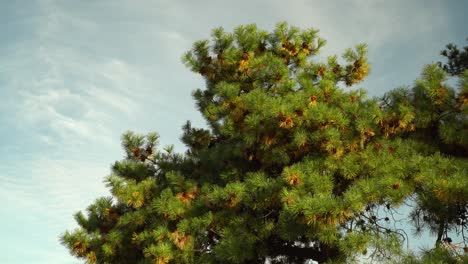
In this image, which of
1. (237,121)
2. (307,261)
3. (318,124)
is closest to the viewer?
(318,124)

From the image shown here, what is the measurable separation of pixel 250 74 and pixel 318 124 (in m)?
1.89

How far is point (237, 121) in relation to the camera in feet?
19.1

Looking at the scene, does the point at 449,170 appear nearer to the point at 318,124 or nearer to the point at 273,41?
the point at 318,124

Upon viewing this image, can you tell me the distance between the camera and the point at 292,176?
473 centimetres

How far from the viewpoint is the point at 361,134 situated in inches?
206

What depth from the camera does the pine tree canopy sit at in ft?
15.5

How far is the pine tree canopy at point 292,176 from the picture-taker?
186 inches

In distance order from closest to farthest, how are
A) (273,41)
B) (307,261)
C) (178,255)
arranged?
1. (178,255)
2. (307,261)
3. (273,41)

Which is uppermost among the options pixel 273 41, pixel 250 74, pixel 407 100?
pixel 273 41

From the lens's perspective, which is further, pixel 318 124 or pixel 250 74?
pixel 250 74

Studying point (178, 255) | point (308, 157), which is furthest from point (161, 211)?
point (308, 157)

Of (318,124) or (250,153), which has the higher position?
(250,153)

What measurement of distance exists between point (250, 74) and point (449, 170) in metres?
2.99

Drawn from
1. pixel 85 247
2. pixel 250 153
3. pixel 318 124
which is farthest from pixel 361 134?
pixel 85 247
